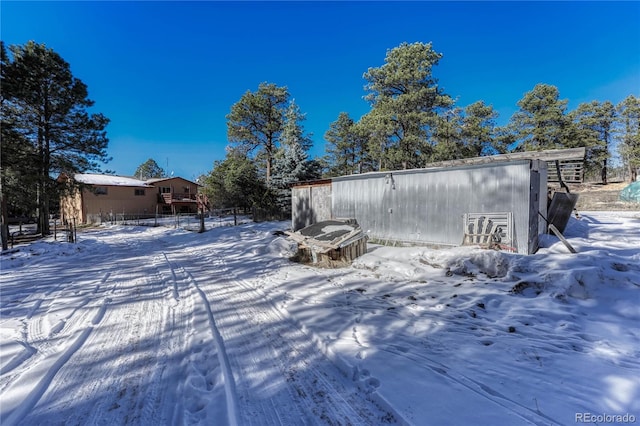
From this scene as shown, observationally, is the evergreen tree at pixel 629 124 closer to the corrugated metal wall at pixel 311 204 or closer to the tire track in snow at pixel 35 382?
the corrugated metal wall at pixel 311 204

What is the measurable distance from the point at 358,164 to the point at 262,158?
9.62m

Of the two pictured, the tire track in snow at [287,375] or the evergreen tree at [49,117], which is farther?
the evergreen tree at [49,117]

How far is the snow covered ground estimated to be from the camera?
7.46ft

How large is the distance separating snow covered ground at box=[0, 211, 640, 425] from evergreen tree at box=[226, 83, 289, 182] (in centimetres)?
1856

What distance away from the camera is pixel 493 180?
8.34 m

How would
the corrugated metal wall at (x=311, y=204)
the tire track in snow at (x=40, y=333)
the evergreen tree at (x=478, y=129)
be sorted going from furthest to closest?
the evergreen tree at (x=478, y=129) < the corrugated metal wall at (x=311, y=204) < the tire track in snow at (x=40, y=333)

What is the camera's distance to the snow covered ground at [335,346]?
2.27 meters

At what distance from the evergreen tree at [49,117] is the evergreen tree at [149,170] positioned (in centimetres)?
6246

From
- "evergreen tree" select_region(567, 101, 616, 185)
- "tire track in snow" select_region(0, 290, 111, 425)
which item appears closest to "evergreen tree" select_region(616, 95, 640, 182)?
"evergreen tree" select_region(567, 101, 616, 185)

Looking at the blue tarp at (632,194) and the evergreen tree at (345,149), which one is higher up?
the evergreen tree at (345,149)

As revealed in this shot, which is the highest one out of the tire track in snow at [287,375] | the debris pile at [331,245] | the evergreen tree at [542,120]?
the evergreen tree at [542,120]

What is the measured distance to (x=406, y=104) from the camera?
56.8 feet

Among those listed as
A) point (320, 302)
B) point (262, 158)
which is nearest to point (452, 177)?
point (320, 302)

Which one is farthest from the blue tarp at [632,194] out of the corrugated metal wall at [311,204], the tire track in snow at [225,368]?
the tire track in snow at [225,368]
